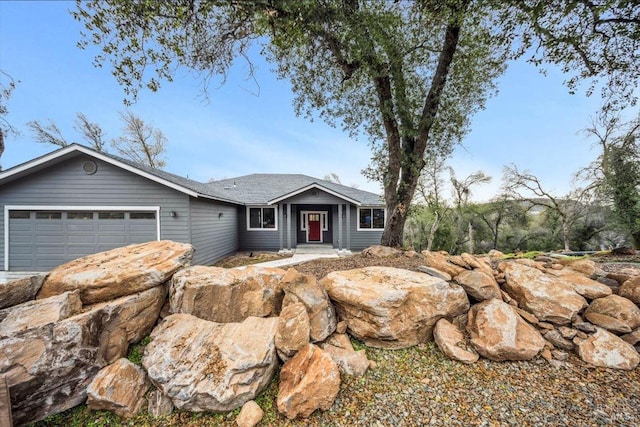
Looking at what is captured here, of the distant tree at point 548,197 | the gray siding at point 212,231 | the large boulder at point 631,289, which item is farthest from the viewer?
the distant tree at point 548,197

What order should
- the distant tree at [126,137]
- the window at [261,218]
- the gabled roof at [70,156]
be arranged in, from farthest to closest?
the distant tree at [126,137] → the window at [261,218] → the gabled roof at [70,156]

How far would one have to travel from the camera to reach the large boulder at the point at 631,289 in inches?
124

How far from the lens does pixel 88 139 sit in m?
17.8

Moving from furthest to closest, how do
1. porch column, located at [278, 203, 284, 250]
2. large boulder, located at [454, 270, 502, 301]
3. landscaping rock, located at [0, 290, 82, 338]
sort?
porch column, located at [278, 203, 284, 250], large boulder, located at [454, 270, 502, 301], landscaping rock, located at [0, 290, 82, 338]

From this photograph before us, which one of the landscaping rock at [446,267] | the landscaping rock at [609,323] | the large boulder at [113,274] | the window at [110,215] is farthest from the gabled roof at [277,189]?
the landscaping rock at [609,323]

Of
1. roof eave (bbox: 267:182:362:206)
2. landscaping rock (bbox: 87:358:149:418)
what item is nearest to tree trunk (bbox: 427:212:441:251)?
roof eave (bbox: 267:182:362:206)

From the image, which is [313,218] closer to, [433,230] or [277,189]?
[277,189]

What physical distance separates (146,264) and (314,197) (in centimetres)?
807

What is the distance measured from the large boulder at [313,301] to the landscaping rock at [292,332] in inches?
5.4

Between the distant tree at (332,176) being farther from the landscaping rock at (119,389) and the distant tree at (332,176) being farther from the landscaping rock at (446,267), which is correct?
the landscaping rock at (119,389)

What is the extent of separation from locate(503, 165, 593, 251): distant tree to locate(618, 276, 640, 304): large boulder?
47.6 feet

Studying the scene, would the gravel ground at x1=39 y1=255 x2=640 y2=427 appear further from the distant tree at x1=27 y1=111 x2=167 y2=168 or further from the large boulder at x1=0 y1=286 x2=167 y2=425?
the distant tree at x1=27 y1=111 x2=167 y2=168

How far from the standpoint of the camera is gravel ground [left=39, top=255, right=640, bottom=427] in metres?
2.17

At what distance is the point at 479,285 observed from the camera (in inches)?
129
